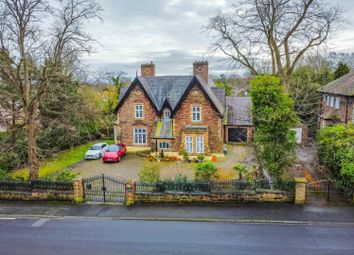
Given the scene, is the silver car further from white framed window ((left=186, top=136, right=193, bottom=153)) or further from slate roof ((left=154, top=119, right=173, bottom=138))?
white framed window ((left=186, top=136, right=193, bottom=153))

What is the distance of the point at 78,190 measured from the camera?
15859mm

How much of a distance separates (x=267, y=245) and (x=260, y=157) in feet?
21.0

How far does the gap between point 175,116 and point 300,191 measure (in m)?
15.4

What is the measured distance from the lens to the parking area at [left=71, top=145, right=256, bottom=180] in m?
22.2

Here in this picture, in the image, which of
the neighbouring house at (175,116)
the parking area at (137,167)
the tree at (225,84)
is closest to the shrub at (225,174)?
the parking area at (137,167)

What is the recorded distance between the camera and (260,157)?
53.9ft

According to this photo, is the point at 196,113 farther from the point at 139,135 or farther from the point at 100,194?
the point at 100,194

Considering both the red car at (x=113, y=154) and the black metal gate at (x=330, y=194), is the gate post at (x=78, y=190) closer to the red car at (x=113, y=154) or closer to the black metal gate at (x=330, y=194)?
the red car at (x=113, y=154)

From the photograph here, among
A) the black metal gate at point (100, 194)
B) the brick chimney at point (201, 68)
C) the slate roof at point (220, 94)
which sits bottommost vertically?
the black metal gate at point (100, 194)

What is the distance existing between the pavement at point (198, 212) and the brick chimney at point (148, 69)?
20.3 m

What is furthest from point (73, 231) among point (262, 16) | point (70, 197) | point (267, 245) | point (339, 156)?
point (262, 16)

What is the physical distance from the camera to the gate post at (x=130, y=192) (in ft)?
50.5

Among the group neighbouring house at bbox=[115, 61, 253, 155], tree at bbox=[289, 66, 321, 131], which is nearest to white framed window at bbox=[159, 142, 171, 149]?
neighbouring house at bbox=[115, 61, 253, 155]

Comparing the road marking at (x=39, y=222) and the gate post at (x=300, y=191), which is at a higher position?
the gate post at (x=300, y=191)
